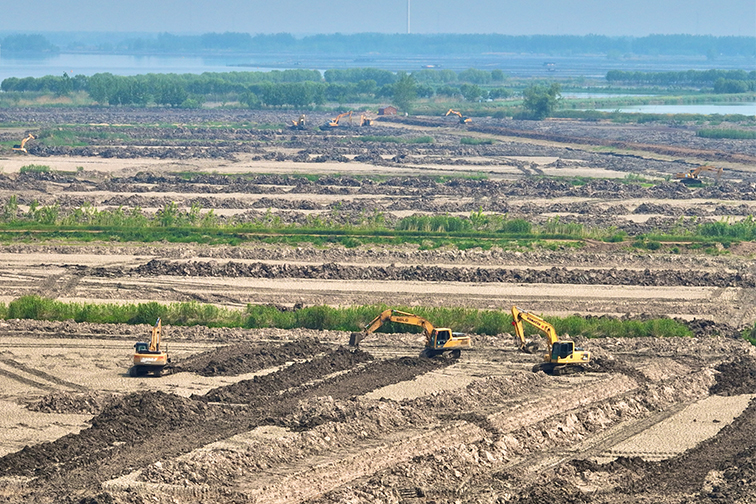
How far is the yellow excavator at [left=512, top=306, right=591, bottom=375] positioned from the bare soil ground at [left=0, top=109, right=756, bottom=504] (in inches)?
18.0

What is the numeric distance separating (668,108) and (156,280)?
129988mm

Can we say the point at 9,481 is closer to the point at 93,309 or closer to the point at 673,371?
the point at 93,309

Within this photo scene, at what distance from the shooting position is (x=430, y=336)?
29.6m

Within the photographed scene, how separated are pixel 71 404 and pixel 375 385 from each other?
284 inches

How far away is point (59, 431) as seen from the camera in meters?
A: 23.8

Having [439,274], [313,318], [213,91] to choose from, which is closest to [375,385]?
[313,318]

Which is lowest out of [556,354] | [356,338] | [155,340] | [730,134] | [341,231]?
[730,134]

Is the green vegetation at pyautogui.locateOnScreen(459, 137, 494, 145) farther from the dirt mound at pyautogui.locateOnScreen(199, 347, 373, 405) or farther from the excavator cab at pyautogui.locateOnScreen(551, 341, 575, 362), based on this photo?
the excavator cab at pyautogui.locateOnScreen(551, 341, 575, 362)

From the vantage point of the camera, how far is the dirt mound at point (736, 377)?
1098 inches

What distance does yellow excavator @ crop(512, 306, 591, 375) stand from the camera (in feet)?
92.3

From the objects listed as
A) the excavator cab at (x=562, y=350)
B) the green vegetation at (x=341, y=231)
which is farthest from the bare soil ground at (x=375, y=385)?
the green vegetation at (x=341, y=231)

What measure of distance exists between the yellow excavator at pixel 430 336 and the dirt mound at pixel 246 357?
4.53 ft

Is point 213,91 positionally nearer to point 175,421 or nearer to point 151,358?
point 151,358

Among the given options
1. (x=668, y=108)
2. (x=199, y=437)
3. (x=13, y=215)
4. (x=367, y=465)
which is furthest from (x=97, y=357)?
(x=668, y=108)
